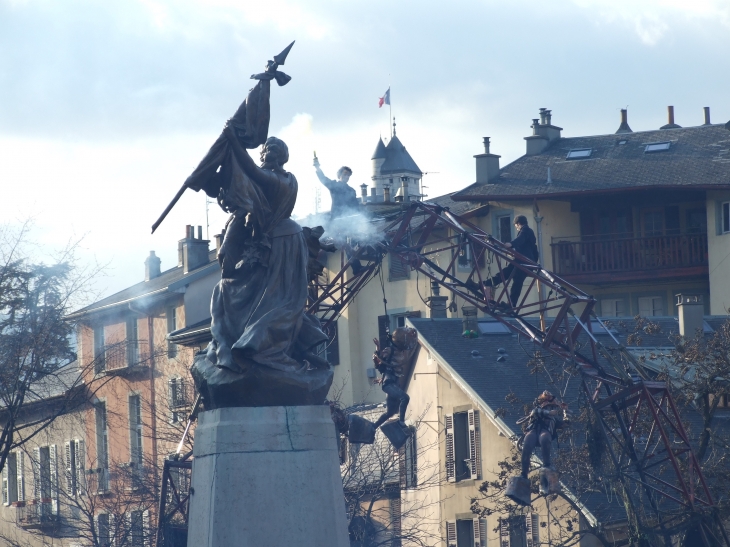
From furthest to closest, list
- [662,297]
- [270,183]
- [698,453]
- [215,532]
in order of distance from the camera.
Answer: [662,297] → [698,453] → [270,183] → [215,532]

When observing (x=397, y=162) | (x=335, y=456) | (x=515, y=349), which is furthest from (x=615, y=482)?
(x=397, y=162)

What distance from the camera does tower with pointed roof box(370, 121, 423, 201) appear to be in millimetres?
108312

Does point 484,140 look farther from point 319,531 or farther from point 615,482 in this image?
point 319,531

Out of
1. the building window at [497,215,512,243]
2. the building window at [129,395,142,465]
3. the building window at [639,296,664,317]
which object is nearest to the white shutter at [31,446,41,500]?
the building window at [129,395,142,465]

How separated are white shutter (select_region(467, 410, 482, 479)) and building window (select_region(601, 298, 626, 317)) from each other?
14.7 meters

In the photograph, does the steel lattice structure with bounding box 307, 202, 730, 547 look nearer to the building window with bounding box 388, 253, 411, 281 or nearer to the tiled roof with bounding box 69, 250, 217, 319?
the building window with bounding box 388, 253, 411, 281

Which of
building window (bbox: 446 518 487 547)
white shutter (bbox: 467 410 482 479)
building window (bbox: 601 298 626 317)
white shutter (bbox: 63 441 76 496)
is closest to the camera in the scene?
building window (bbox: 446 518 487 547)

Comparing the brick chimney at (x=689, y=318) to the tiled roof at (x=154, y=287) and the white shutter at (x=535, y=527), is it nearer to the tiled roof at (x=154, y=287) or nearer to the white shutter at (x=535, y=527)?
the white shutter at (x=535, y=527)

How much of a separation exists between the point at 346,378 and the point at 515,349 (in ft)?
42.4

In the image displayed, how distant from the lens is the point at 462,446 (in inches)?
1457

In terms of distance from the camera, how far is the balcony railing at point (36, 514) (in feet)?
151

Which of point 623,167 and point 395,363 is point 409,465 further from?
point 395,363

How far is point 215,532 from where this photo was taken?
12.4m

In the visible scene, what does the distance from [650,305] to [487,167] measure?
720cm
